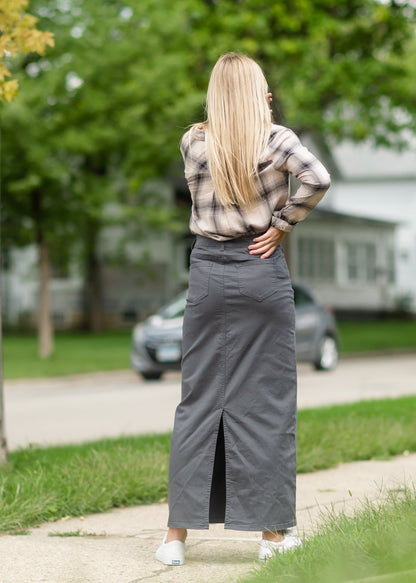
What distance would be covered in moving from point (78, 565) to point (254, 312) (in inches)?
49.8

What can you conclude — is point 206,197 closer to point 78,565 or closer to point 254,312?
point 254,312

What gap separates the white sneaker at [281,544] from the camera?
12.7ft

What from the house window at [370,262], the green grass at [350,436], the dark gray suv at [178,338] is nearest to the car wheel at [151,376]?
the dark gray suv at [178,338]

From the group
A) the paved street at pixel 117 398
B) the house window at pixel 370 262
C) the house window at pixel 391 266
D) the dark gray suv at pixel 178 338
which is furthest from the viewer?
the house window at pixel 391 266

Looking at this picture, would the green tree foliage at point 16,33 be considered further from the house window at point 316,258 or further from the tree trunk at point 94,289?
the house window at point 316,258

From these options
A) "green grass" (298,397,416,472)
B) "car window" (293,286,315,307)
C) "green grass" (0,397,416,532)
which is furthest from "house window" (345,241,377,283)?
"green grass" (0,397,416,532)

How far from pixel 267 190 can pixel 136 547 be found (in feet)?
5.56

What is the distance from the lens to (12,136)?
68.5ft

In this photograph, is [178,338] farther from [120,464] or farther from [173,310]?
[120,464]

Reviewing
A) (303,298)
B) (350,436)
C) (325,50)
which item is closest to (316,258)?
(325,50)

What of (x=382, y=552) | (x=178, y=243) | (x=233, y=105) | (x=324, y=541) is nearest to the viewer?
(x=382, y=552)

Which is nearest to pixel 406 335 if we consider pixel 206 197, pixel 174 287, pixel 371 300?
pixel 174 287

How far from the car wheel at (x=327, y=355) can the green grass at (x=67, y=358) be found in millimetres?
3748

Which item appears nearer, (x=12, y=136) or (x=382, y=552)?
(x=382, y=552)
